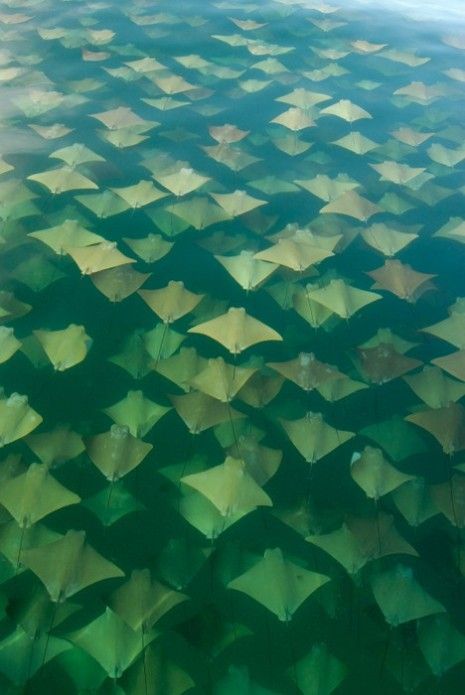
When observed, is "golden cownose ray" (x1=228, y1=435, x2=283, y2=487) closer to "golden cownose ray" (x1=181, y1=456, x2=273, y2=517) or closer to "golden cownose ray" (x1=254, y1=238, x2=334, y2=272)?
"golden cownose ray" (x1=181, y1=456, x2=273, y2=517)

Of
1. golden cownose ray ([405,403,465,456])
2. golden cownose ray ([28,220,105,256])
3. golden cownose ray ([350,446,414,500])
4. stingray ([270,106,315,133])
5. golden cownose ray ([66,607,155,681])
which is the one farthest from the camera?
stingray ([270,106,315,133])

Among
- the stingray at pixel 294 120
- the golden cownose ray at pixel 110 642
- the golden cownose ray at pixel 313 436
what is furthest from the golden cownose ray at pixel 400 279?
the golden cownose ray at pixel 110 642

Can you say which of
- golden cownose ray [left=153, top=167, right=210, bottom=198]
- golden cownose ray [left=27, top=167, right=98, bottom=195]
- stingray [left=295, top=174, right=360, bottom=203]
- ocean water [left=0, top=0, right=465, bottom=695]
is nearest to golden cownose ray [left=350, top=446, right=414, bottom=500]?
ocean water [left=0, top=0, right=465, bottom=695]

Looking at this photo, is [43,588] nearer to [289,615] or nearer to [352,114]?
[289,615]

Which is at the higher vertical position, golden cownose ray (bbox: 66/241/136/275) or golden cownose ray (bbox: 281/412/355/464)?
golden cownose ray (bbox: 66/241/136/275)

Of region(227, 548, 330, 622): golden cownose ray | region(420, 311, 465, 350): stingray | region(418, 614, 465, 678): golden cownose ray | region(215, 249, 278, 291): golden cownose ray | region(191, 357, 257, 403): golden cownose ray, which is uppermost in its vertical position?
region(215, 249, 278, 291): golden cownose ray

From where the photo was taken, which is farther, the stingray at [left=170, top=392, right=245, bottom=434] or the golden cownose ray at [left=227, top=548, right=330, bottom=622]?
the stingray at [left=170, top=392, right=245, bottom=434]
